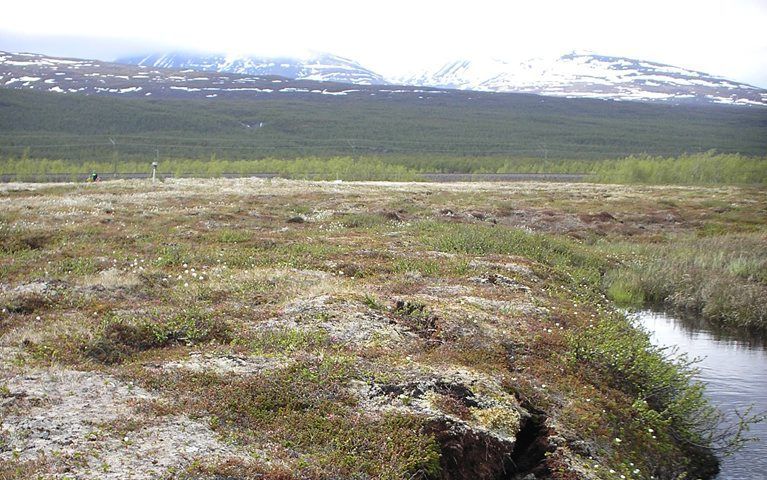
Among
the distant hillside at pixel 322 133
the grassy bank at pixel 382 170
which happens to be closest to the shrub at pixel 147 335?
the grassy bank at pixel 382 170

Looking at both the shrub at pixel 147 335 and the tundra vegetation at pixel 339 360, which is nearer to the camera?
the tundra vegetation at pixel 339 360

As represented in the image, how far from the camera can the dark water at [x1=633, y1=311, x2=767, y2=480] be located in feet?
41.1

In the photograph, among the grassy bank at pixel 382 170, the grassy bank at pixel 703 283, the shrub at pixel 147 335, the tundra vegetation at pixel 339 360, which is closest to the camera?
the tundra vegetation at pixel 339 360

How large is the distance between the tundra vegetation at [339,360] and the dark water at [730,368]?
490 mm

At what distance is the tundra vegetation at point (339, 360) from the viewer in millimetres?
9188

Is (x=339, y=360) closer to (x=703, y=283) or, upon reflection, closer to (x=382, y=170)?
(x=703, y=283)

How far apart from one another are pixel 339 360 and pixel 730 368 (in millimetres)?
10947

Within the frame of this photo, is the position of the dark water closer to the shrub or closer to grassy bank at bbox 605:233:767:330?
grassy bank at bbox 605:233:767:330

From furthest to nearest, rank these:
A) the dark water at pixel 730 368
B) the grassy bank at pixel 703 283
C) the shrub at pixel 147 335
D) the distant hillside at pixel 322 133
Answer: the distant hillside at pixel 322 133 < the grassy bank at pixel 703 283 < the dark water at pixel 730 368 < the shrub at pixel 147 335

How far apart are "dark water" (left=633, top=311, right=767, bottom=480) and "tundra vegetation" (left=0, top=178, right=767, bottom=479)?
0.49 metres


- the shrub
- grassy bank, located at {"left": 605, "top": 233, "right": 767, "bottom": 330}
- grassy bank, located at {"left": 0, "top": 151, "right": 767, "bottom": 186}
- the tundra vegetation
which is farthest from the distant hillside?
Result: the shrub

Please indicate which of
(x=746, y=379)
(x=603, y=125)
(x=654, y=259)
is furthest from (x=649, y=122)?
(x=746, y=379)

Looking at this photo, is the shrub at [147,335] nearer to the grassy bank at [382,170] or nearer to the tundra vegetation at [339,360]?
the tundra vegetation at [339,360]

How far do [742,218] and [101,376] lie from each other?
41282mm
